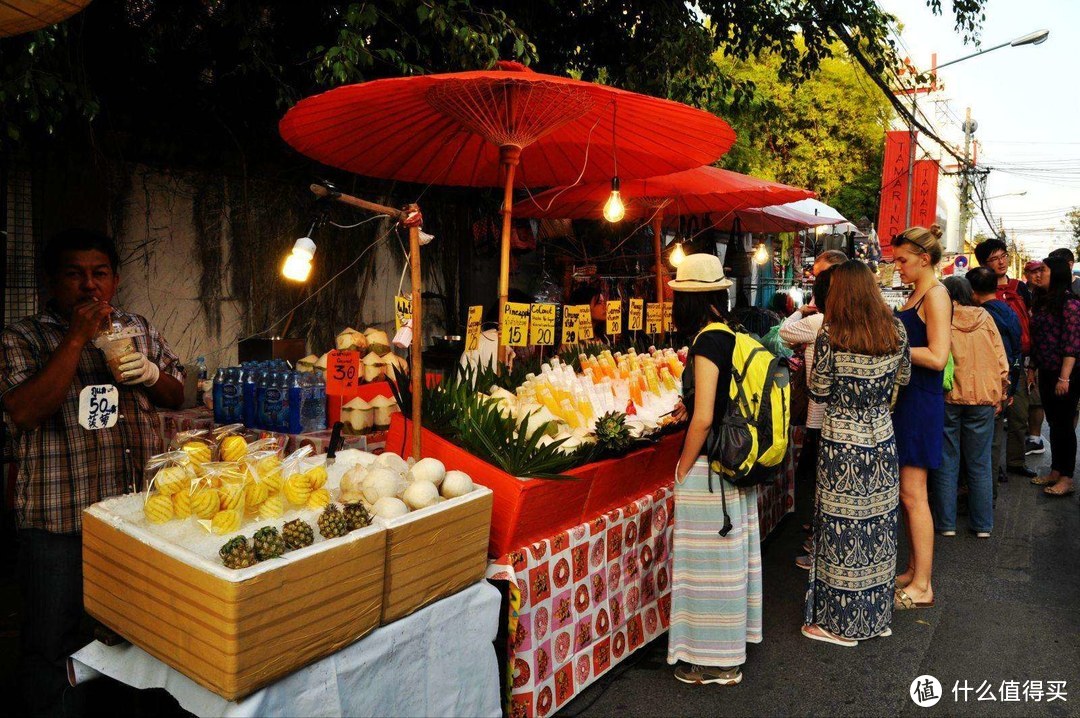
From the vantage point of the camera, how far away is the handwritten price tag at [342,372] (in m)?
4.07

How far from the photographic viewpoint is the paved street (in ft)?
10.7

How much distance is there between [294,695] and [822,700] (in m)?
2.41

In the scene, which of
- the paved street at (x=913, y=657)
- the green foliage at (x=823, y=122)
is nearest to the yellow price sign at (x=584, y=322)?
the paved street at (x=913, y=657)

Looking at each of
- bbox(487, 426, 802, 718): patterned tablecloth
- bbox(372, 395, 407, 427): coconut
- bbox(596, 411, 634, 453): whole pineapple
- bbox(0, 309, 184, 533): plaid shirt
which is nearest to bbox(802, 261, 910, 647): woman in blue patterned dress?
bbox(487, 426, 802, 718): patterned tablecloth

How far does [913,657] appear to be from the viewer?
3.68 m

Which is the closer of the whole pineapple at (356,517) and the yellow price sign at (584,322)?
the whole pineapple at (356,517)

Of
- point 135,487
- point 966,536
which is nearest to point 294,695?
point 135,487

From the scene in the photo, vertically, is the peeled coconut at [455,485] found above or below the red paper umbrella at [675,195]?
below

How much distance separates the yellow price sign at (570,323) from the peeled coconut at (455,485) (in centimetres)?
227

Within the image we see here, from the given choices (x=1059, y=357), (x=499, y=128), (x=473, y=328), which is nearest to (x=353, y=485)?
(x=473, y=328)

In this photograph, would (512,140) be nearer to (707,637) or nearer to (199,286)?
(707,637)

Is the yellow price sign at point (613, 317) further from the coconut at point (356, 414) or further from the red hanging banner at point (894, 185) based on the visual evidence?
the red hanging banner at point (894, 185)

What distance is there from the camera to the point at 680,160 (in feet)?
15.5

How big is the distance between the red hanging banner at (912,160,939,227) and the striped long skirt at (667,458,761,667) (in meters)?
22.0
